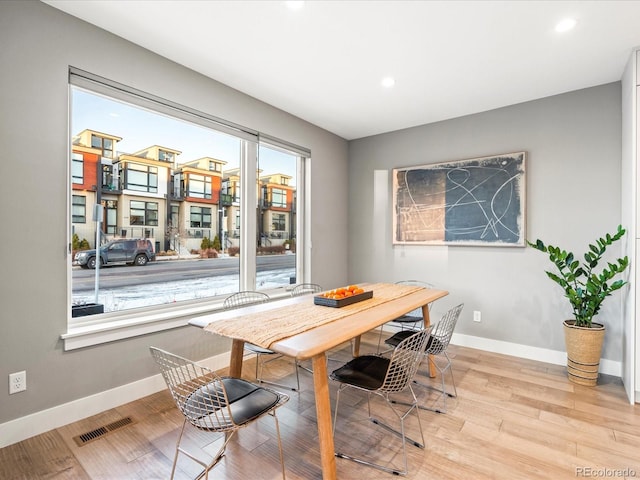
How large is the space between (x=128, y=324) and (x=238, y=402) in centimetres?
134

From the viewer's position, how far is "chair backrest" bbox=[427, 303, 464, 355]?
7.98 ft

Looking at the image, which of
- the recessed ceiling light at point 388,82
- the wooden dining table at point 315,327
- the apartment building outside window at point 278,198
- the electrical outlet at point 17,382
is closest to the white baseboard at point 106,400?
the electrical outlet at point 17,382

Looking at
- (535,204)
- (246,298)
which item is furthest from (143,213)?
(535,204)

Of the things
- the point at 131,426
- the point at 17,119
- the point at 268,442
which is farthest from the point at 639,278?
the point at 17,119

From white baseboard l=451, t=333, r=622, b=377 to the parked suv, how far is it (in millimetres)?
3490

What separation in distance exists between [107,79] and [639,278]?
4263mm

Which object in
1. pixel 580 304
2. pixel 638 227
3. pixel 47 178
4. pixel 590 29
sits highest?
pixel 590 29

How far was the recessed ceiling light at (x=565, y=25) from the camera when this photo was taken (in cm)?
224

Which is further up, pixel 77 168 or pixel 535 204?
pixel 77 168

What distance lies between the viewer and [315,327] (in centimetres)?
198

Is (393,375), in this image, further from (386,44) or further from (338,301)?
(386,44)

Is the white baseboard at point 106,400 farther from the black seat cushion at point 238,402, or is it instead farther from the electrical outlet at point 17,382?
the black seat cushion at point 238,402

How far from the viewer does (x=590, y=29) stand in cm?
234

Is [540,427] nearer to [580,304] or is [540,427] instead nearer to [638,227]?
[580,304]
